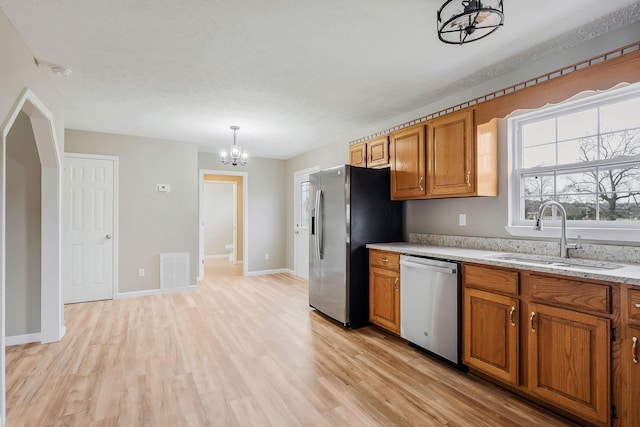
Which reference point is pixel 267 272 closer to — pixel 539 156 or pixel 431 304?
pixel 431 304

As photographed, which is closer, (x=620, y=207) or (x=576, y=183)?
(x=620, y=207)

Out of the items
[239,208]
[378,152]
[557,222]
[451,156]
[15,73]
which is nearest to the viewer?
[15,73]

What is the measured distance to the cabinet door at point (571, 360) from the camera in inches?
70.2

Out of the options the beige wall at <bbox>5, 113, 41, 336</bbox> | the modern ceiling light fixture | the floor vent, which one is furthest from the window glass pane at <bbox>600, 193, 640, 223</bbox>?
the floor vent

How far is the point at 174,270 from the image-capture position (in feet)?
17.2

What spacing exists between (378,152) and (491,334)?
7.55 feet

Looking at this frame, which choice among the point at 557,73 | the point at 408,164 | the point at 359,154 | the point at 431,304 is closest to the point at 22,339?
the point at 431,304

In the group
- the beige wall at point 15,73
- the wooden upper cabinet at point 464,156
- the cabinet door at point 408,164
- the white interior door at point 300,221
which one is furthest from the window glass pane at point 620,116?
the white interior door at point 300,221

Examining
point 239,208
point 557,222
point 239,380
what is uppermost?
point 239,208

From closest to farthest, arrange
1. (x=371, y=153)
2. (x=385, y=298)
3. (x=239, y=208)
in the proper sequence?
1. (x=385, y=298)
2. (x=371, y=153)
3. (x=239, y=208)

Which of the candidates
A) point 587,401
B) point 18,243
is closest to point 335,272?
point 587,401

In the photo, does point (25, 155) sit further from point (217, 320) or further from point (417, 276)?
point (417, 276)

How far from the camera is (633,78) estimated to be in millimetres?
1908

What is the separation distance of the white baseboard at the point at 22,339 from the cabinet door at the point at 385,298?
11.2 ft
